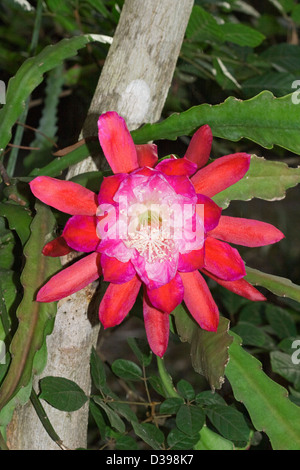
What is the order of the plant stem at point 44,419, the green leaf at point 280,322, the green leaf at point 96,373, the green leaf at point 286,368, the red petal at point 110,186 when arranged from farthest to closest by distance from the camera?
the green leaf at point 280,322, the green leaf at point 286,368, the green leaf at point 96,373, the plant stem at point 44,419, the red petal at point 110,186

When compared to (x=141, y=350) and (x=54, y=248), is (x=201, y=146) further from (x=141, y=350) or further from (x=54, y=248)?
(x=141, y=350)

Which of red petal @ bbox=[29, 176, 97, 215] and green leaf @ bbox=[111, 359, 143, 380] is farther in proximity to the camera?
green leaf @ bbox=[111, 359, 143, 380]

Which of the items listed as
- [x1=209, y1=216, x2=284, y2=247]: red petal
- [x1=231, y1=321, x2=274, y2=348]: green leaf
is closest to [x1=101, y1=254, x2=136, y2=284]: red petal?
[x1=209, y1=216, x2=284, y2=247]: red petal

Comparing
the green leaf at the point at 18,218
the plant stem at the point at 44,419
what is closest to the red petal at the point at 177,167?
the green leaf at the point at 18,218

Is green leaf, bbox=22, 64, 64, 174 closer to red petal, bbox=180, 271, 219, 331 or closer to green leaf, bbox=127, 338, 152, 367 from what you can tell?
green leaf, bbox=127, 338, 152, 367

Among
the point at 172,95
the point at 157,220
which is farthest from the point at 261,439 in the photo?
the point at 172,95

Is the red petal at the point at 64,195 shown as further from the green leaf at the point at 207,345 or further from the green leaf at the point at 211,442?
the green leaf at the point at 211,442
